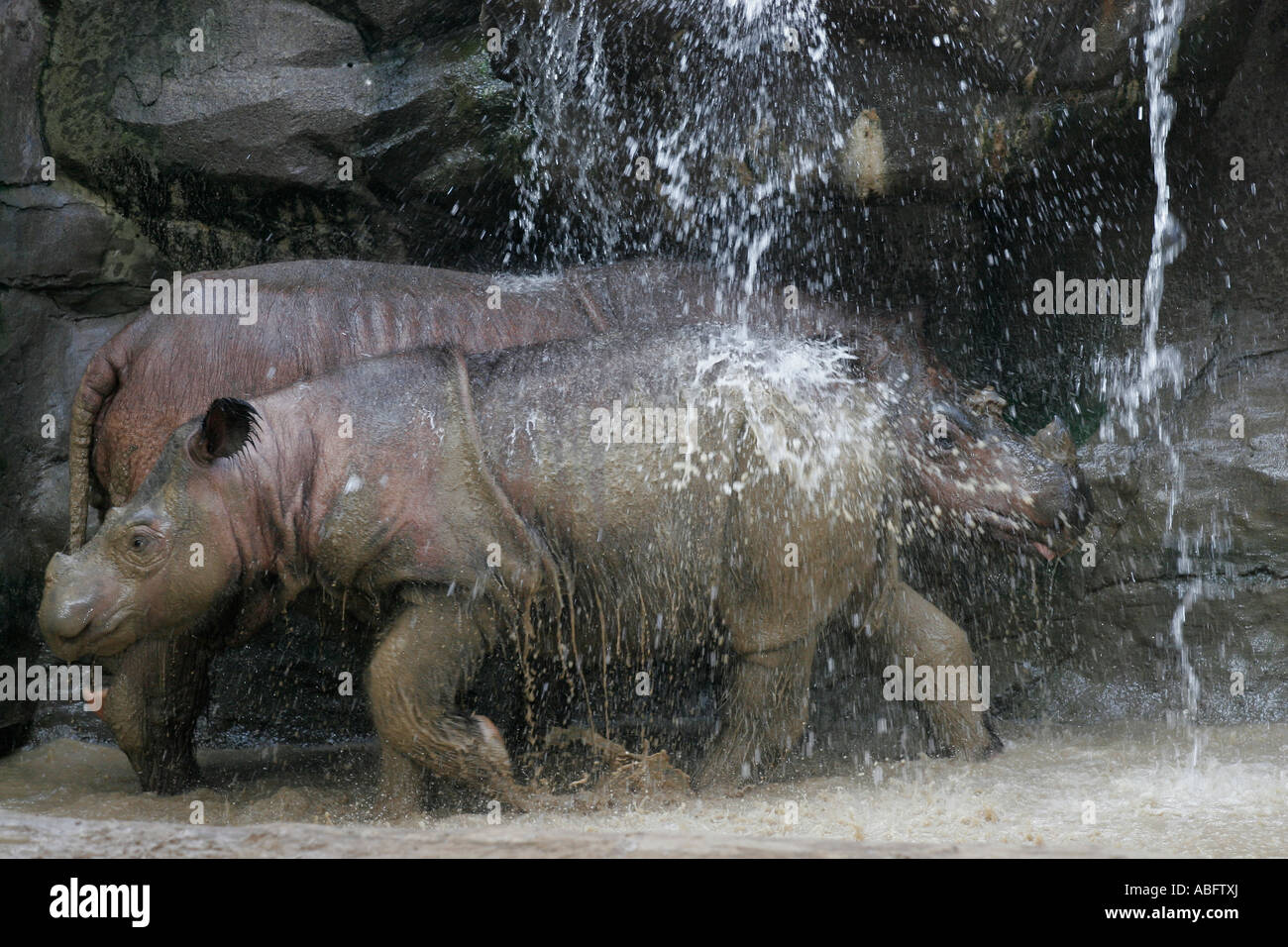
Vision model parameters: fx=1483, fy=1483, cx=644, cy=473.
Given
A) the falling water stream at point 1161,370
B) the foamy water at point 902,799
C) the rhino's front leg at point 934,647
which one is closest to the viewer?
the foamy water at point 902,799

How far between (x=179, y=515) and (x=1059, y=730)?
12.3 feet

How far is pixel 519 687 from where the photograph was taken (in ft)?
20.6

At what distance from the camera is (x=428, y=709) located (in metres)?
5.05

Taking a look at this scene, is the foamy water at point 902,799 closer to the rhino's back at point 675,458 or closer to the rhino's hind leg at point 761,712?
the rhino's hind leg at point 761,712

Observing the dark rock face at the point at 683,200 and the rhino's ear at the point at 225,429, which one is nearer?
the rhino's ear at the point at 225,429

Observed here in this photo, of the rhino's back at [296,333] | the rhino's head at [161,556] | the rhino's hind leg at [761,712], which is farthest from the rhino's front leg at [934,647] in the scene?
the rhino's head at [161,556]

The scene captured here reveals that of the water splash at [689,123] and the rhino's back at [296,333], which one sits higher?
the water splash at [689,123]

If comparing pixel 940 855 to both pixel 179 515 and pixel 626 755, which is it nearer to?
pixel 626 755

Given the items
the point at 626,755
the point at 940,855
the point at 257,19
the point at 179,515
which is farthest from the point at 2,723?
the point at 940,855

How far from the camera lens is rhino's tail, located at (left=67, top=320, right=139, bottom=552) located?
5.65 metres

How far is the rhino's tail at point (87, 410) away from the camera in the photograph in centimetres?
565

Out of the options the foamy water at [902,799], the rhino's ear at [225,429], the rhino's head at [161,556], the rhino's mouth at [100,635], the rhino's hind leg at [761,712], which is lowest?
the foamy water at [902,799]

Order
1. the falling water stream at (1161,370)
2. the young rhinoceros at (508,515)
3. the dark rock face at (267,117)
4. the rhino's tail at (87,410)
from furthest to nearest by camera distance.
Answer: the dark rock face at (267,117) < the falling water stream at (1161,370) < the rhino's tail at (87,410) < the young rhinoceros at (508,515)

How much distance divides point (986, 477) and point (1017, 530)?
248mm
